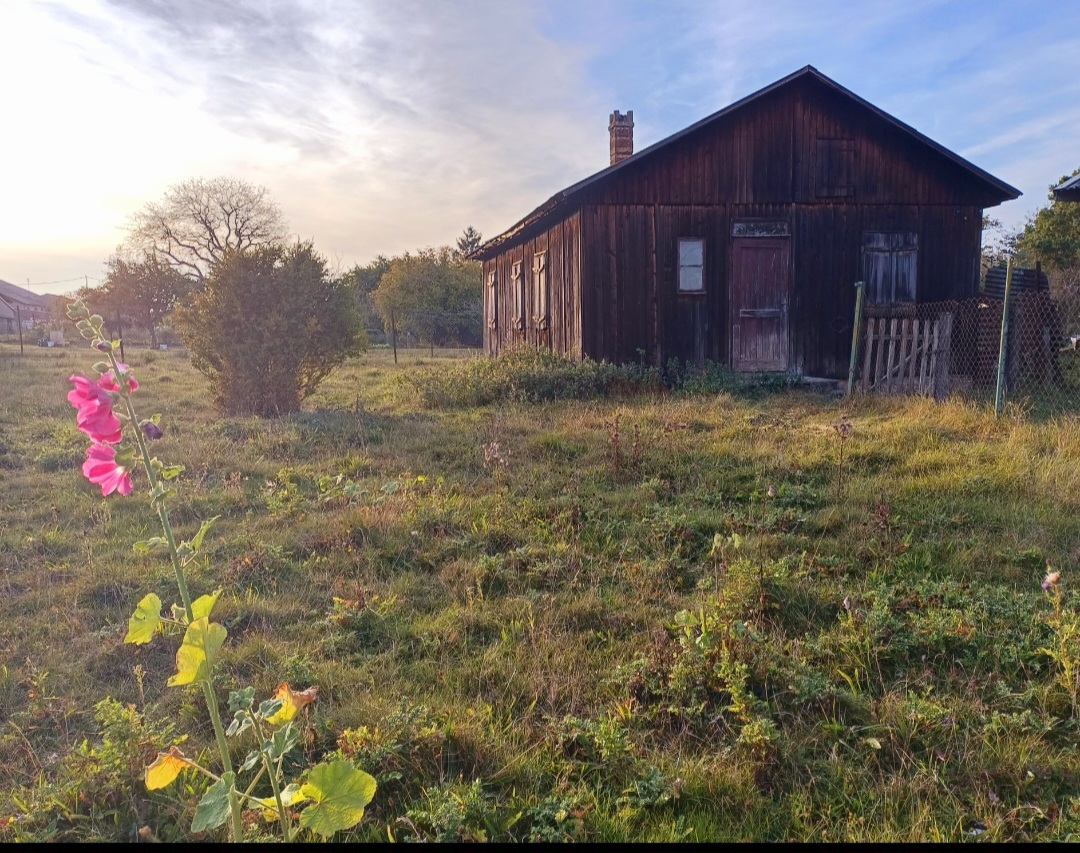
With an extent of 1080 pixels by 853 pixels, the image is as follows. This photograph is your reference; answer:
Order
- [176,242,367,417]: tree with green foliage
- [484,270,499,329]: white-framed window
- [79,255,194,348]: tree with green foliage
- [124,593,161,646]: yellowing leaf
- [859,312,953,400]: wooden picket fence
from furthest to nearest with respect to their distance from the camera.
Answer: [79,255,194,348]: tree with green foliage → [484,270,499,329]: white-framed window → [176,242,367,417]: tree with green foliage → [859,312,953,400]: wooden picket fence → [124,593,161,646]: yellowing leaf

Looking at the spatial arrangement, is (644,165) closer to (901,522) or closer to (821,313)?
(821,313)

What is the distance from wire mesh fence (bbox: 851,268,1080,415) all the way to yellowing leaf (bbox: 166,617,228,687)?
10278 millimetres

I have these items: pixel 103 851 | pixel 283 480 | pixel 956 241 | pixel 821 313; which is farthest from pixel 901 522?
pixel 956 241

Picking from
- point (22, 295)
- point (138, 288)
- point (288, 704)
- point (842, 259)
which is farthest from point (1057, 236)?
point (22, 295)

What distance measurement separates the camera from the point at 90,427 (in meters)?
1.80

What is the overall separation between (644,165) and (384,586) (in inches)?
404

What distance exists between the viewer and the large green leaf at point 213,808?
1721 millimetres

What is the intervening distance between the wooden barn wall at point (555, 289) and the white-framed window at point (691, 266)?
1.88 m

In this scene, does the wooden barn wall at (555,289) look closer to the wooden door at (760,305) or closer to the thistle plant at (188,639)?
the wooden door at (760,305)

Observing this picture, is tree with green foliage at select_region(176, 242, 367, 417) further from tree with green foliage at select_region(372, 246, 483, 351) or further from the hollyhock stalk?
tree with green foliage at select_region(372, 246, 483, 351)

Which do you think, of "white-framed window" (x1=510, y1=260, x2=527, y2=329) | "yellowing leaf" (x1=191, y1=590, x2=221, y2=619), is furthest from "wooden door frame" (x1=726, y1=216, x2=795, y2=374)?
"yellowing leaf" (x1=191, y1=590, x2=221, y2=619)

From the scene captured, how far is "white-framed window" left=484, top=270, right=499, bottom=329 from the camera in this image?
2042 centimetres

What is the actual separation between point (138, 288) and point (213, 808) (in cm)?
4771

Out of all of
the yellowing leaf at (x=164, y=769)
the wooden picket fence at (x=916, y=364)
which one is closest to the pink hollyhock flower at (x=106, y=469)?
the yellowing leaf at (x=164, y=769)
